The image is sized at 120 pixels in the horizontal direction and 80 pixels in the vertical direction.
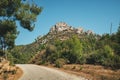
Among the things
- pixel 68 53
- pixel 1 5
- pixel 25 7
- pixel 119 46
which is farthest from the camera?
pixel 68 53

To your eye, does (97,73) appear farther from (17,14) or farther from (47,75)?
(17,14)

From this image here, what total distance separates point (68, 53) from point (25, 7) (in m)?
41.8

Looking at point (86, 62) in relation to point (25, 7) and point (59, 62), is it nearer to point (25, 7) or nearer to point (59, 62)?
point (59, 62)

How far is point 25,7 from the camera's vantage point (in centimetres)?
2483

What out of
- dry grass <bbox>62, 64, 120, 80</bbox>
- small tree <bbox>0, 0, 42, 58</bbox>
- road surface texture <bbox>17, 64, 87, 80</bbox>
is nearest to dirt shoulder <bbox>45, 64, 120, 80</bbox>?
dry grass <bbox>62, 64, 120, 80</bbox>

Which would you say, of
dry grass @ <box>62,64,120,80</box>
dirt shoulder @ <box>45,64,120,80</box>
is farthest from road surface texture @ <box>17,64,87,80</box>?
dry grass @ <box>62,64,120,80</box>

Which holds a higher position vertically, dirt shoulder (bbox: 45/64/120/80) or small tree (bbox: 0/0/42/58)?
small tree (bbox: 0/0/42/58)

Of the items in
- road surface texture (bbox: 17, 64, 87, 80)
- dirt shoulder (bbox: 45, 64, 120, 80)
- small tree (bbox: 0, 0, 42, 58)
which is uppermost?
small tree (bbox: 0, 0, 42, 58)

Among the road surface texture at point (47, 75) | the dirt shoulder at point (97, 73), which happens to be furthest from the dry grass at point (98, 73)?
the road surface texture at point (47, 75)

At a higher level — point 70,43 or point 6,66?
point 70,43

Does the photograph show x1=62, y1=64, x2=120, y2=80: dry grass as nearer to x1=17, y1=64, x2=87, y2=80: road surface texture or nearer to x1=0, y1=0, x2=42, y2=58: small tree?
x1=17, y1=64, x2=87, y2=80: road surface texture

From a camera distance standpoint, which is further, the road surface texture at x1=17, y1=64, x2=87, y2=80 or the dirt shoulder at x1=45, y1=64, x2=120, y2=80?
the road surface texture at x1=17, y1=64, x2=87, y2=80

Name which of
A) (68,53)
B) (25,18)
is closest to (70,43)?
(68,53)

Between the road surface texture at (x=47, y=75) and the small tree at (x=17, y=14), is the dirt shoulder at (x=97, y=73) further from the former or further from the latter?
the small tree at (x=17, y=14)
